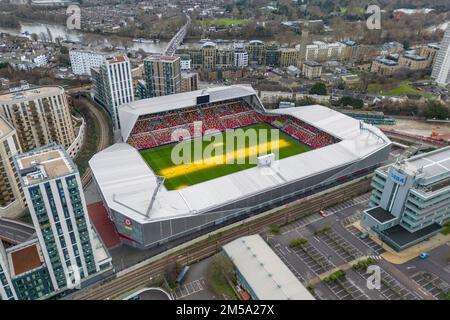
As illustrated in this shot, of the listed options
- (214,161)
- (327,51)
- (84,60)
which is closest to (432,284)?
(214,161)

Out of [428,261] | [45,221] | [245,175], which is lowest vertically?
[428,261]

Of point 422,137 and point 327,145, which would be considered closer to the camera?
point 327,145

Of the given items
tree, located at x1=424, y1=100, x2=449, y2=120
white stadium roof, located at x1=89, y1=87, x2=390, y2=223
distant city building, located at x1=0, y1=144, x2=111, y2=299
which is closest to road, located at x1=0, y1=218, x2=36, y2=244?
distant city building, located at x1=0, y1=144, x2=111, y2=299

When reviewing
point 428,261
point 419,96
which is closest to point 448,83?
point 419,96

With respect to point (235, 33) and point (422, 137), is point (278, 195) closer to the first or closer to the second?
point (422, 137)

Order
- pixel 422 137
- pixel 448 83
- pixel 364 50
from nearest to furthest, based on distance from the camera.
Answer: pixel 422 137 < pixel 448 83 < pixel 364 50

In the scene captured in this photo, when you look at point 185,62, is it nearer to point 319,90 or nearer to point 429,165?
point 319,90

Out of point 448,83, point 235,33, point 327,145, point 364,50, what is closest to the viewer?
point 327,145
